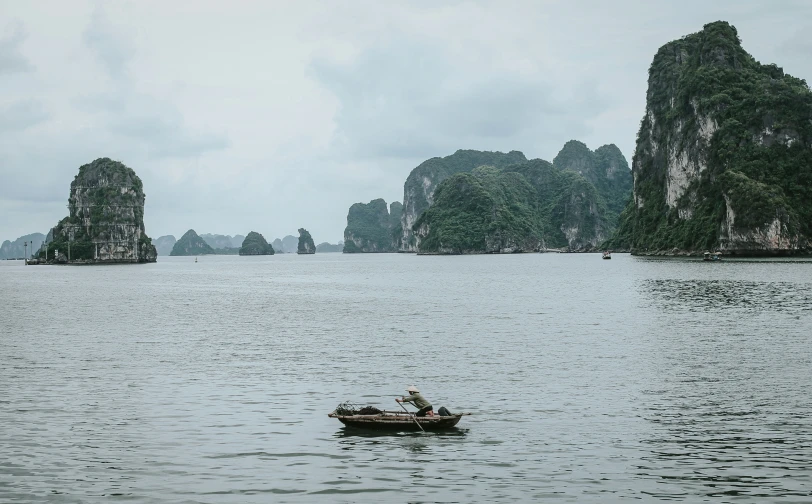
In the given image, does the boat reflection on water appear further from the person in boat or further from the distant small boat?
the distant small boat

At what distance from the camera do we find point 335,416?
26188mm

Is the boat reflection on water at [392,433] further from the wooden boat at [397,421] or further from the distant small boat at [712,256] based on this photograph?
the distant small boat at [712,256]

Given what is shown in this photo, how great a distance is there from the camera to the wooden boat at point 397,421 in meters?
25.7

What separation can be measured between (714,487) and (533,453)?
530 cm

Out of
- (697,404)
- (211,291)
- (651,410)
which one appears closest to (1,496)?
(651,410)

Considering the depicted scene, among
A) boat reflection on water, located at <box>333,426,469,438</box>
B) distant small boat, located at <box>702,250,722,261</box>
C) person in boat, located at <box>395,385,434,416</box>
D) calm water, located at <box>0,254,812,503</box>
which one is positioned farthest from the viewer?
distant small boat, located at <box>702,250,722,261</box>

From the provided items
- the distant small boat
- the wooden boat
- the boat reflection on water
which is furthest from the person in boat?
the distant small boat

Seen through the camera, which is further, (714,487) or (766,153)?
(766,153)

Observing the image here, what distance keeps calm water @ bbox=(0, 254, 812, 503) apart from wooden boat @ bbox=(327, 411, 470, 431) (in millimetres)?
385

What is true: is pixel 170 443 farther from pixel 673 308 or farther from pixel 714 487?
pixel 673 308

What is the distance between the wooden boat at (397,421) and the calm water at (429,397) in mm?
385

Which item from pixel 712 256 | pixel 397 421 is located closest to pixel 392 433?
pixel 397 421

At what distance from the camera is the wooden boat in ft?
84.2

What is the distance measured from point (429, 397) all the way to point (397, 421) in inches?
229
